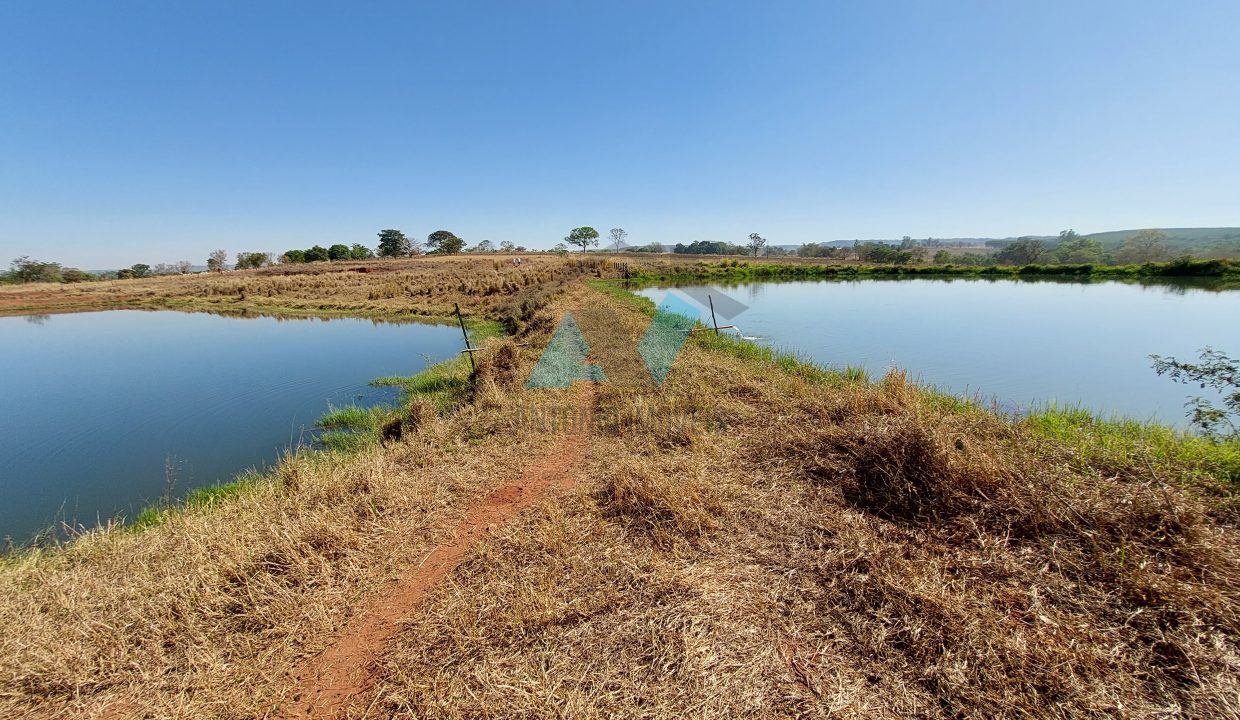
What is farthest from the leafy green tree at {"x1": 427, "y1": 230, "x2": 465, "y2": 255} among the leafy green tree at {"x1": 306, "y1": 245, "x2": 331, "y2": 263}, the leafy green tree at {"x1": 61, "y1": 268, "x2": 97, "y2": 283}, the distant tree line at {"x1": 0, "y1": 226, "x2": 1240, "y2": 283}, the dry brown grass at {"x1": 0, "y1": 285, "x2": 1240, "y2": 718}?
the dry brown grass at {"x1": 0, "y1": 285, "x2": 1240, "y2": 718}

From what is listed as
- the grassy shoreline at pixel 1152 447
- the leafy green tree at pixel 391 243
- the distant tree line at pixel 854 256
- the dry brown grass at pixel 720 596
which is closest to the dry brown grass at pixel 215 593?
the dry brown grass at pixel 720 596

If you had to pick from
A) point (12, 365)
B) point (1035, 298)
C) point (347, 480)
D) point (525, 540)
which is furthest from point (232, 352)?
point (1035, 298)

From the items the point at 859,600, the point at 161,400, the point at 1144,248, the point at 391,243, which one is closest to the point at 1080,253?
the point at 1144,248

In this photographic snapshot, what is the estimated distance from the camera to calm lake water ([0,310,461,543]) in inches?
275

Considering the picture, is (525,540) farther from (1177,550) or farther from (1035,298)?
(1035,298)

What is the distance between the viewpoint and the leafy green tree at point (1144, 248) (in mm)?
53728

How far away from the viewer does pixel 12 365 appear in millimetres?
16766

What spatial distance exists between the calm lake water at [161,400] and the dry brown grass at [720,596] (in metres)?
3.95

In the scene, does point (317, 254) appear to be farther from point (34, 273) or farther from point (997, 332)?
point (997, 332)

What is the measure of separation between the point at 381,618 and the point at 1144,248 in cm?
9826

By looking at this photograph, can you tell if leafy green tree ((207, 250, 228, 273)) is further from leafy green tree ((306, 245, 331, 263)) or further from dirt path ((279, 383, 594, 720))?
dirt path ((279, 383, 594, 720))

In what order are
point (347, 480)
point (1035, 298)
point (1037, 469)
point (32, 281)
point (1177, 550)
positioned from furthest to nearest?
point (32, 281) → point (1035, 298) → point (347, 480) → point (1037, 469) → point (1177, 550)

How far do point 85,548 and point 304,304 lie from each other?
3507 centimetres

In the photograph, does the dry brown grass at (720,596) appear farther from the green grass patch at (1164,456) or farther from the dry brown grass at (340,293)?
the dry brown grass at (340,293)
